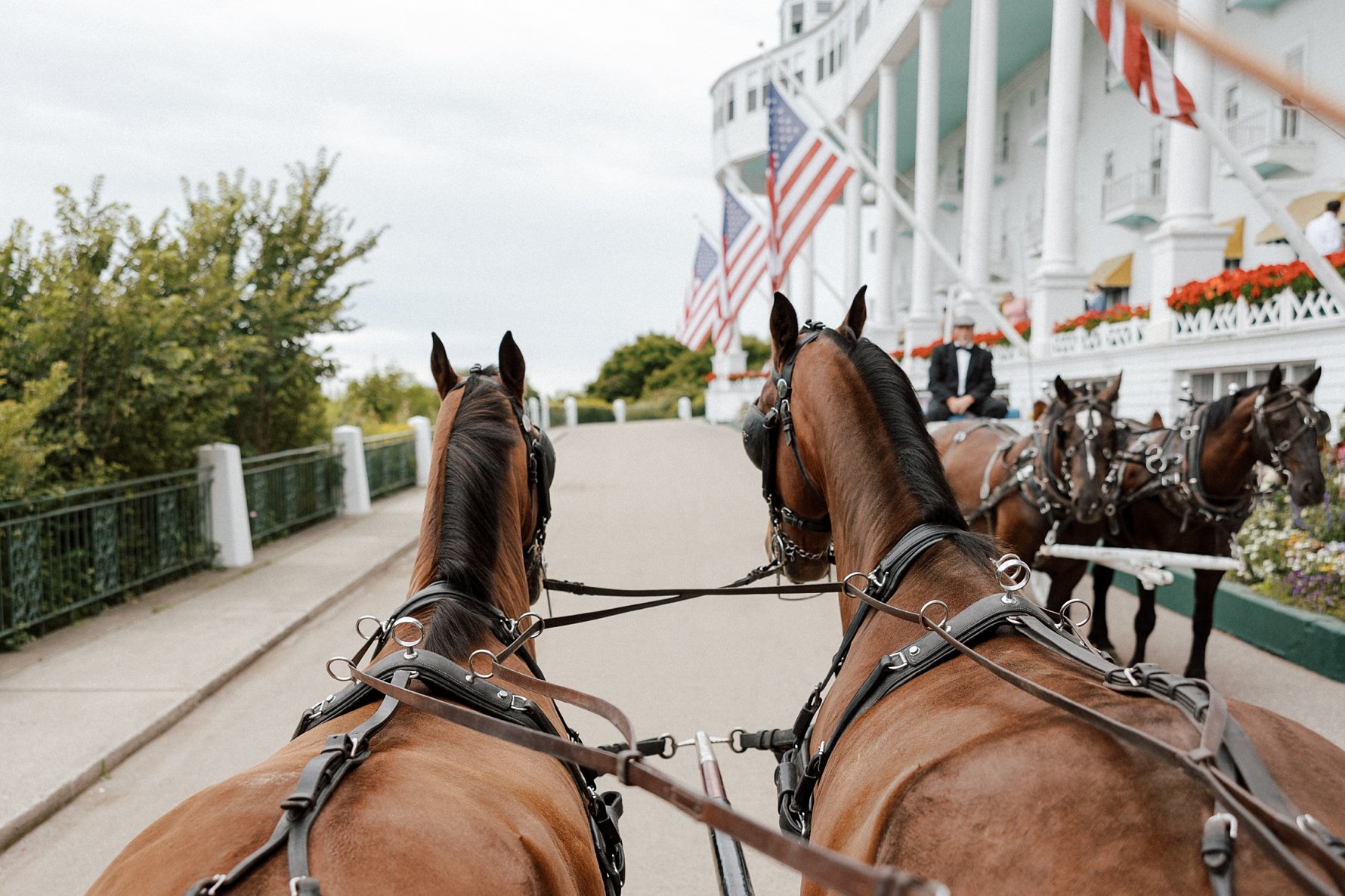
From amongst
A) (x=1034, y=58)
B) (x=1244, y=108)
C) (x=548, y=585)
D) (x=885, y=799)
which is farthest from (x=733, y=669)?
(x=1034, y=58)

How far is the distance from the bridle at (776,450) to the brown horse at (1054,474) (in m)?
3.34

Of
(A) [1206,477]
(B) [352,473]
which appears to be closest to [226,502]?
(B) [352,473]

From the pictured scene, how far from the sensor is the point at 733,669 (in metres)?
6.96

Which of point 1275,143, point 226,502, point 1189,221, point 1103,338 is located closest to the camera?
point 226,502

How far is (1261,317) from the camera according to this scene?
9172 millimetres

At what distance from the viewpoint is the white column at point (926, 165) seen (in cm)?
2002

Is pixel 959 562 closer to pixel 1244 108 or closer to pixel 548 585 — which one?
pixel 548 585

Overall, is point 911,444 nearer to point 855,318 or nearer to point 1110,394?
point 855,318

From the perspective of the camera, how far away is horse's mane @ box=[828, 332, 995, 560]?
2.74 meters

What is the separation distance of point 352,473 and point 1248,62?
15.8 meters

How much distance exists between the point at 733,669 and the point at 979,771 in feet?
17.5

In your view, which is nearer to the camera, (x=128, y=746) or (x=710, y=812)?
(x=710, y=812)

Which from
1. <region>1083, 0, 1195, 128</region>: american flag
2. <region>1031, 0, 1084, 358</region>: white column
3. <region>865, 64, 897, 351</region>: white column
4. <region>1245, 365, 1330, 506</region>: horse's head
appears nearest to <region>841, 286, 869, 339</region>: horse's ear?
<region>1245, 365, 1330, 506</region>: horse's head

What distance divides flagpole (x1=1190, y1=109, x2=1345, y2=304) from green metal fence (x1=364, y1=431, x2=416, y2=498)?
13565 millimetres
